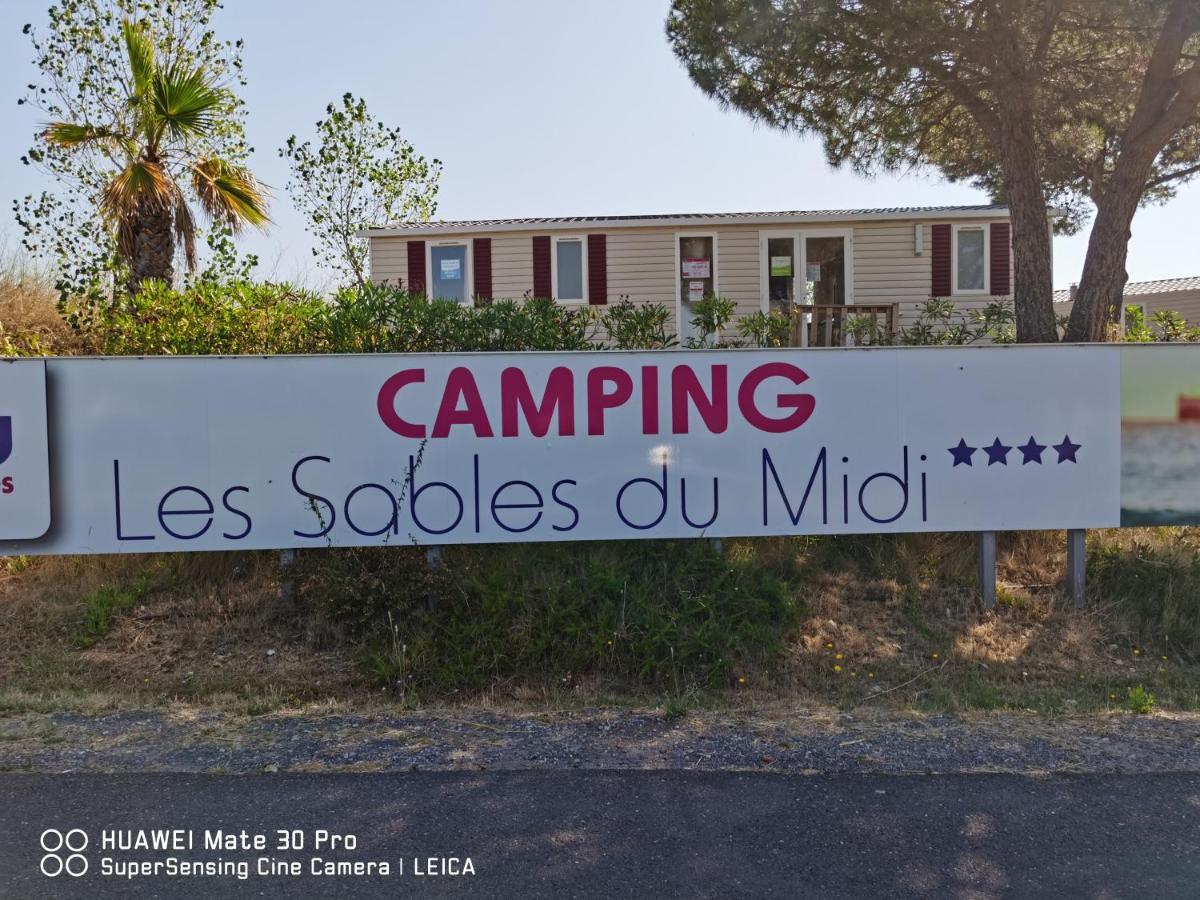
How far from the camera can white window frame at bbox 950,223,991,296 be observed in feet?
56.1

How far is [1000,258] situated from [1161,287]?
22056 mm

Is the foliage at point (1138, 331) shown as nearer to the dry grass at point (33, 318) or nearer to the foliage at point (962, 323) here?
the foliage at point (962, 323)

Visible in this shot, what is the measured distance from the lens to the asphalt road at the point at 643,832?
322 cm

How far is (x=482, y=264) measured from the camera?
1756 centimetres

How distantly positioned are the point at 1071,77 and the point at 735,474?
8.36m

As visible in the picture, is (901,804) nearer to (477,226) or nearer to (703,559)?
(703,559)

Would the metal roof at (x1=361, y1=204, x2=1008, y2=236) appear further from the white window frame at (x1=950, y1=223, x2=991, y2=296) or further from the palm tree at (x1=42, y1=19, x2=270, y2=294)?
the palm tree at (x1=42, y1=19, x2=270, y2=294)

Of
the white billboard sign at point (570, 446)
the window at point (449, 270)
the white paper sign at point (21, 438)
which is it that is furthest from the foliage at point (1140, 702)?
the window at point (449, 270)

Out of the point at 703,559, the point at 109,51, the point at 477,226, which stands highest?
the point at 109,51

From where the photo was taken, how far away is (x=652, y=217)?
17.5 m

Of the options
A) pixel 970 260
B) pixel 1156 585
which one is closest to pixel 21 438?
pixel 1156 585

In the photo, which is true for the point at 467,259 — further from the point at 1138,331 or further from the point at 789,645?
the point at 789,645

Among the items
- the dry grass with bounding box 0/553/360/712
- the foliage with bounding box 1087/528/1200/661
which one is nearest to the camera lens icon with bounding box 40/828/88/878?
the dry grass with bounding box 0/553/360/712

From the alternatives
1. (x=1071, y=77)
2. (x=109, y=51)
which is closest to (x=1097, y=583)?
(x=1071, y=77)
